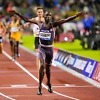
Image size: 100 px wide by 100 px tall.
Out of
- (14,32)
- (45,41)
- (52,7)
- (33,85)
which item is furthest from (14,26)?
(52,7)

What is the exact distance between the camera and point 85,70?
18078 mm

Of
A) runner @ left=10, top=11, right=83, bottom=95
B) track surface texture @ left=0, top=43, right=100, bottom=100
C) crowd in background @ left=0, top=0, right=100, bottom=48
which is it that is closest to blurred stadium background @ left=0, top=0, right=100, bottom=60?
crowd in background @ left=0, top=0, right=100, bottom=48

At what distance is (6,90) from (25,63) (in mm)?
8217

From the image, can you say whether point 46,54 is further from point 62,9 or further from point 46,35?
point 62,9

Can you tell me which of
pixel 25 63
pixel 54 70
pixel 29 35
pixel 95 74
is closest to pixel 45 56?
pixel 95 74

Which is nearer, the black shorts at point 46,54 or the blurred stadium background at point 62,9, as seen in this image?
the black shorts at point 46,54

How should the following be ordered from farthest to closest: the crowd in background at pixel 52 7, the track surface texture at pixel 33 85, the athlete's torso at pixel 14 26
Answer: the crowd in background at pixel 52 7 → the athlete's torso at pixel 14 26 → the track surface texture at pixel 33 85

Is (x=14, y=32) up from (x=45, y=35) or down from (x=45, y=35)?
down

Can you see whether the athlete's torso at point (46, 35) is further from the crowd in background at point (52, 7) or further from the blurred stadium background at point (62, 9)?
the crowd in background at point (52, 7)

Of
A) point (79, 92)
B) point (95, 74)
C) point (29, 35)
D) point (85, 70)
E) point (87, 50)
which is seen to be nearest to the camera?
point (79, 92)

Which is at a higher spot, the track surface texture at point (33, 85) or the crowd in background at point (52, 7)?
the crowd in background at point (52, 7)

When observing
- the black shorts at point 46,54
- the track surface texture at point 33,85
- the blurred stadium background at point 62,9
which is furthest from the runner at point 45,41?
the blurred stadium background at point 62,9

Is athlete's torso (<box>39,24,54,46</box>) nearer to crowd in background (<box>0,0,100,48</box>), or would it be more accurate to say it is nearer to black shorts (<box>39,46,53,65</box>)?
black shorts (<box>39,46,53,65</box>)

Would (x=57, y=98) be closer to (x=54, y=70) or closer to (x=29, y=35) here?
(x=54, y=70)
